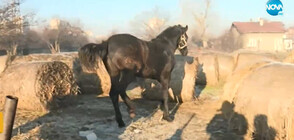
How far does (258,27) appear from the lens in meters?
77.6

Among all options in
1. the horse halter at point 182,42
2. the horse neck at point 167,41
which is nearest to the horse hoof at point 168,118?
the horse neck at point 167,41

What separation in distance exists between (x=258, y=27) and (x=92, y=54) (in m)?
76.0

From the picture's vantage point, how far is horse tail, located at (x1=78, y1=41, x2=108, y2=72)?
7.21 metres

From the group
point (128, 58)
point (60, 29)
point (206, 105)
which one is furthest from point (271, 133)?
point (60, 29)

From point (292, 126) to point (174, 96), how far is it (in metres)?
5.49

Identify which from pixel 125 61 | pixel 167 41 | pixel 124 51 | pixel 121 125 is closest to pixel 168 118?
pixel 121 125

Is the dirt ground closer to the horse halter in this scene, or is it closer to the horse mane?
the horse halter

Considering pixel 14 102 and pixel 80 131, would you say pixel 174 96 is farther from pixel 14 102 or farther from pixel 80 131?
pixel 14 102

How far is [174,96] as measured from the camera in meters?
10.1

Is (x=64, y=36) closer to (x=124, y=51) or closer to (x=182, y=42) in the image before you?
(x=182, y=42)

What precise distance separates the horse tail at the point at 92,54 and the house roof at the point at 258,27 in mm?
71773

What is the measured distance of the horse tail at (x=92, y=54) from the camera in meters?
7.21

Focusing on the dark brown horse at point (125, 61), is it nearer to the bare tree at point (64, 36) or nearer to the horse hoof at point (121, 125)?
the horse hoof at point (121, 125)

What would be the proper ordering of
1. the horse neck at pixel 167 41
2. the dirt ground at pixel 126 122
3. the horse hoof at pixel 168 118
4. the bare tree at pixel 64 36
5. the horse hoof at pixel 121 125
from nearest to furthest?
1. the dirt ground at pixel 126 122
2. the horse hoof at pixel 121 125
3. the horse hoof at pixel 168 118
4. the horse neck at pixel 167 41
5. the bare tree at pixel 64 36
